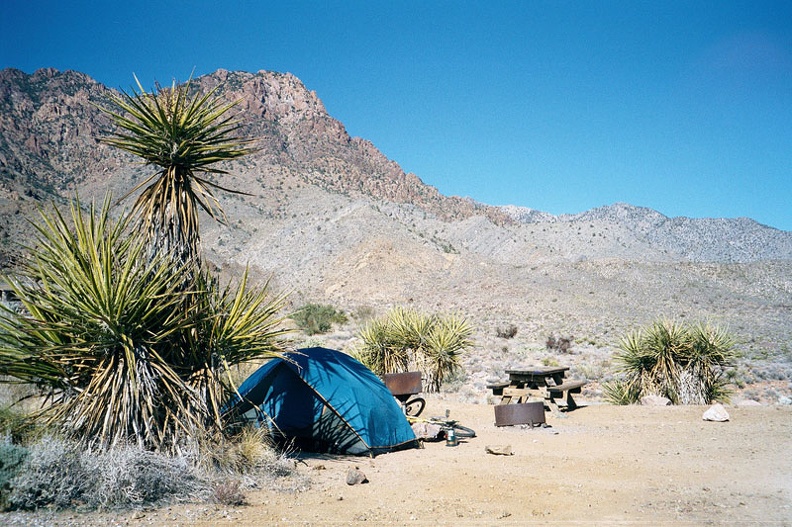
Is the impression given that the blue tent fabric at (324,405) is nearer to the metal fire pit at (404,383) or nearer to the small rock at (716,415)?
the metal fire pit at (404,383)

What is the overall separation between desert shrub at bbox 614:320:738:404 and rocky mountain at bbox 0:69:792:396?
6457 millimetres

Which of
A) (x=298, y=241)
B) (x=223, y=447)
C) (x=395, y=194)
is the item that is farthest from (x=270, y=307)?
(x=395, y=194)

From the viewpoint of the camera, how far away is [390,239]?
5241 centimetres

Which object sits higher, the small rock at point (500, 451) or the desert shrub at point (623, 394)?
the desert shrub at point (623, 394)

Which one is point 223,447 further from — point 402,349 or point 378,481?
point 402,349

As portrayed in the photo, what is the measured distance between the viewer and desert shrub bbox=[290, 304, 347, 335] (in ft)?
91.1

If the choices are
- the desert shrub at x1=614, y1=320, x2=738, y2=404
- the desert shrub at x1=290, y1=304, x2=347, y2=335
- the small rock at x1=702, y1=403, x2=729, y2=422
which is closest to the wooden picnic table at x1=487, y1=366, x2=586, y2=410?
the desert shrub at x1=614, y1=320, x2=738, y2=404

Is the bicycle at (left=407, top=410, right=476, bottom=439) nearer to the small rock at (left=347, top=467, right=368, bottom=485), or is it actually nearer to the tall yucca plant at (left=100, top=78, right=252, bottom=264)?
the small rock at (left=347, top=467, right=368, bottom=485)

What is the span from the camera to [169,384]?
21.5 ft

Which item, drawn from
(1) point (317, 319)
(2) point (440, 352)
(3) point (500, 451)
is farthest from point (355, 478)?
(1) point (317, 319)

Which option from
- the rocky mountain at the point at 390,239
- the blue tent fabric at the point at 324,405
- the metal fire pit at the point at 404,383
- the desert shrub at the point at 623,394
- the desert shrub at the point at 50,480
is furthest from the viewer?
the rocky mountain at the point at 390,239

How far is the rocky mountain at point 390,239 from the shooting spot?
3859cm

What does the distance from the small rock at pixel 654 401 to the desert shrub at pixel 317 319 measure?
16739 millimetres

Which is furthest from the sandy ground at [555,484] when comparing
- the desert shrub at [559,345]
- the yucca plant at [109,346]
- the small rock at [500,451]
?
the desert shrub at [559,345]
